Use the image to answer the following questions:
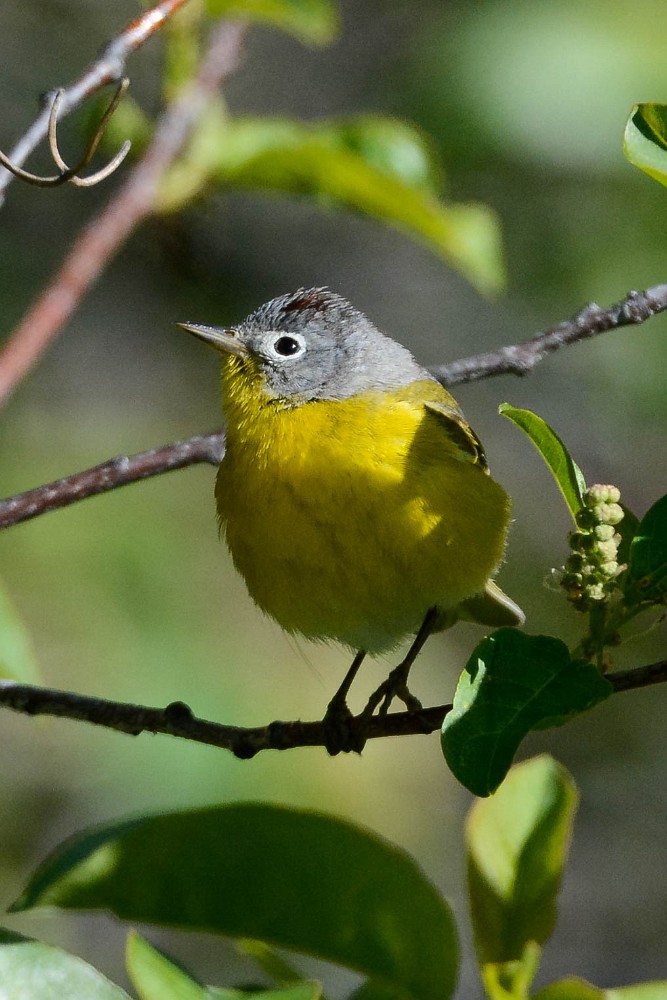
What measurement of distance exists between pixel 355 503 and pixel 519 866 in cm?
94

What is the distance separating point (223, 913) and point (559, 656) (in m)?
0.89

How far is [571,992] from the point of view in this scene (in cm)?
186

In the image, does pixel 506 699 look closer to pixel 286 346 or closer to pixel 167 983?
pixel 167 983

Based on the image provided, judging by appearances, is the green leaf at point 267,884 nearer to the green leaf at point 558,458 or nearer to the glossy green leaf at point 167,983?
the glossy green leaf at point 167,983

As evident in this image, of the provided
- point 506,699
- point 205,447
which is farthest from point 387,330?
point 506,699

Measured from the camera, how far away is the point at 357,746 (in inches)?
112

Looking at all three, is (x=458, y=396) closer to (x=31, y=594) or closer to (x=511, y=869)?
(x=31, y=594)

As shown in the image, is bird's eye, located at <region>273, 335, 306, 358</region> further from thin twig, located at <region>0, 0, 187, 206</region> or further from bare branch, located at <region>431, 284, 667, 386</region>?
thin twig, located at <region>0, 0, 187, 206</region>

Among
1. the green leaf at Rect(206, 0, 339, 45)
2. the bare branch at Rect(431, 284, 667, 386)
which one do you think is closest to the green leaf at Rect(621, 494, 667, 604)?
the bare branch at Rect(431, 284, 667, 386)

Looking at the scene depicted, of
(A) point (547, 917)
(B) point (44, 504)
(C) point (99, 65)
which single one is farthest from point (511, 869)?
(C) point (99, 65)

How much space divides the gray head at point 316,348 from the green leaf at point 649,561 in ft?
4.43

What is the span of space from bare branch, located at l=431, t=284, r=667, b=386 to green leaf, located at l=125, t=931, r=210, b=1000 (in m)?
1.51

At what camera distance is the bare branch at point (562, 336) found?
103 inches

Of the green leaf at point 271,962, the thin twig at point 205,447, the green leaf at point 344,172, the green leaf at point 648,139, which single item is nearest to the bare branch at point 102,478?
the thin twig at point 205,447
